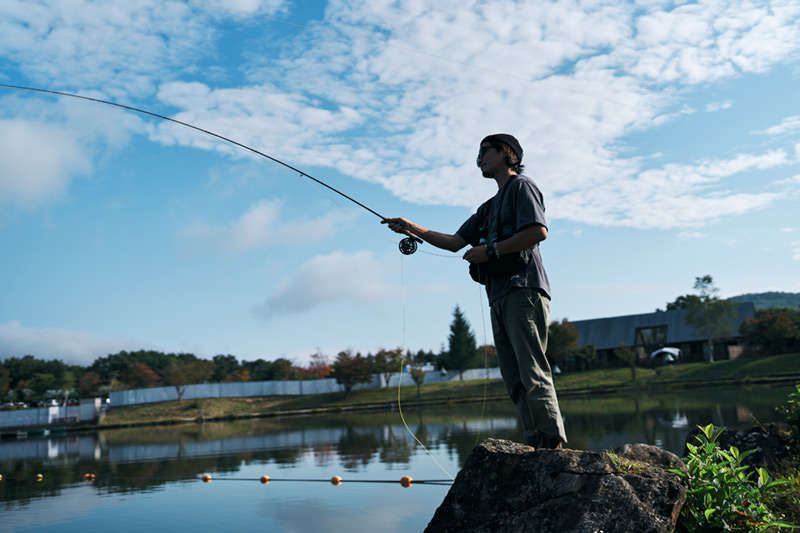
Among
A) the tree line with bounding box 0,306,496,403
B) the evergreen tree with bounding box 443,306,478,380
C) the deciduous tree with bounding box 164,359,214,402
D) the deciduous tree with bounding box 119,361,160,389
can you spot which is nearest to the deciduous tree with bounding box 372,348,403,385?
the tree line with bounding box 0,306,496,403

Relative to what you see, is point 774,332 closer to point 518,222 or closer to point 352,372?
point 352,372

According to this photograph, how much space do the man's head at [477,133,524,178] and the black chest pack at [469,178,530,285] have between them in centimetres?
22

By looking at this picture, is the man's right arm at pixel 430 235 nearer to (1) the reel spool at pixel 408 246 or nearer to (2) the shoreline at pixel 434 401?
(1) the reel spool at pixel 408 246

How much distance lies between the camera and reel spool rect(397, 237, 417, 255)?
198 inches

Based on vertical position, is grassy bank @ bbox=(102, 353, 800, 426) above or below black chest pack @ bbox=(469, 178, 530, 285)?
below

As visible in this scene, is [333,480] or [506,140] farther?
[333,480]

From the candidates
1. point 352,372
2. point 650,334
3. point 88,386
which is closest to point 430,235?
point 352,372

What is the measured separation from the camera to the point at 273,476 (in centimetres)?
1394

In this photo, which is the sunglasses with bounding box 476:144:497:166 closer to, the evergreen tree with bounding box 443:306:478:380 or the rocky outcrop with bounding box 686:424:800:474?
the rocky outcrop with bounding box 686:424:800:474

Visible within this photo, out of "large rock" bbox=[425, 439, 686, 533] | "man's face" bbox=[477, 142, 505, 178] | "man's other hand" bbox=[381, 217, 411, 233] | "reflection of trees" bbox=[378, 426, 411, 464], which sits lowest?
"reflection of trees" bbox=[378, 426, 411, 464]

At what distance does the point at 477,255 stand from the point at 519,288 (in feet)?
1.27

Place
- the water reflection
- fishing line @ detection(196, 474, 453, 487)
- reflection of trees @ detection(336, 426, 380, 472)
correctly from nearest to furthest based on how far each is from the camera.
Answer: fishing line @ detection(196, 474, 453, 487) < the water reflection < reflection of trees @ detection(336, 426, 380, 472)

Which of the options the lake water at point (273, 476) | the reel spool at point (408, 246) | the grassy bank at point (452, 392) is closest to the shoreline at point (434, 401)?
the grassy bank at point (452, 392)

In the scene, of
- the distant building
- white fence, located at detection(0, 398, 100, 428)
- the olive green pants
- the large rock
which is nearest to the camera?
the large rock
